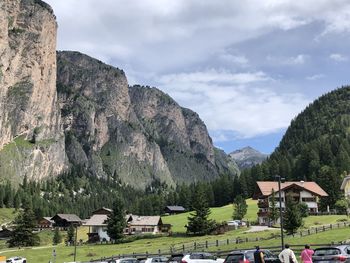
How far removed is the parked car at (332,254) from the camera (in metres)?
29.7

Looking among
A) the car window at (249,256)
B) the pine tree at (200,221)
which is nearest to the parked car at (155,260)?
the car window at (249,256)

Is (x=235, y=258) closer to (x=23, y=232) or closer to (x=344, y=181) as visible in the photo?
(x=23, y=232)

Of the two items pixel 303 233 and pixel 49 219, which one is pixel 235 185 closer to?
pixel 49 219

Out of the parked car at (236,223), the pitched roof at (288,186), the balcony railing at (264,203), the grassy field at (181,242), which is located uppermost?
the pitched roof at (288,186)

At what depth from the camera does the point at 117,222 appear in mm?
105062

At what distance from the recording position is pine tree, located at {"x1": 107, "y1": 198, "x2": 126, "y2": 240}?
105 metres

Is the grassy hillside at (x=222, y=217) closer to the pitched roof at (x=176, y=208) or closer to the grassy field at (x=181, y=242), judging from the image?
the grassy field at (x=181, y=242)

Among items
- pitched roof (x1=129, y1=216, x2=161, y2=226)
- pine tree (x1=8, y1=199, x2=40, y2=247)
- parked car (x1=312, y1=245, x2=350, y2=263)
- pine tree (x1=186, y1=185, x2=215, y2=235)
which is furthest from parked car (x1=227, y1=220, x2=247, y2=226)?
parked car (x1=312, y1=245, x2=350, y2=263)

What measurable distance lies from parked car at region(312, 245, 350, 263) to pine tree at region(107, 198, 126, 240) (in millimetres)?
78088

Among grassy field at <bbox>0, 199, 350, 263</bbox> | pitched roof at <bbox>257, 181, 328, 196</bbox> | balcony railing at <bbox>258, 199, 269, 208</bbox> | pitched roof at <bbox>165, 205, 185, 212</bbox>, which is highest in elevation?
pitched roof at <bbox>257, 181, 328, 196</bbox>

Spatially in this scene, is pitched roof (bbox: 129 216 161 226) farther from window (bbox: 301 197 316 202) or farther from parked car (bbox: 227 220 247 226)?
window (bbox: 301 197 316 202)

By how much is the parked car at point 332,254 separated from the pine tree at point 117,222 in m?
78.1

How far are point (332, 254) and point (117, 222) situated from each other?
79298 millimetres

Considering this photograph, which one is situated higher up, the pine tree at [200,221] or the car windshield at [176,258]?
the pine tree at [200,221]
